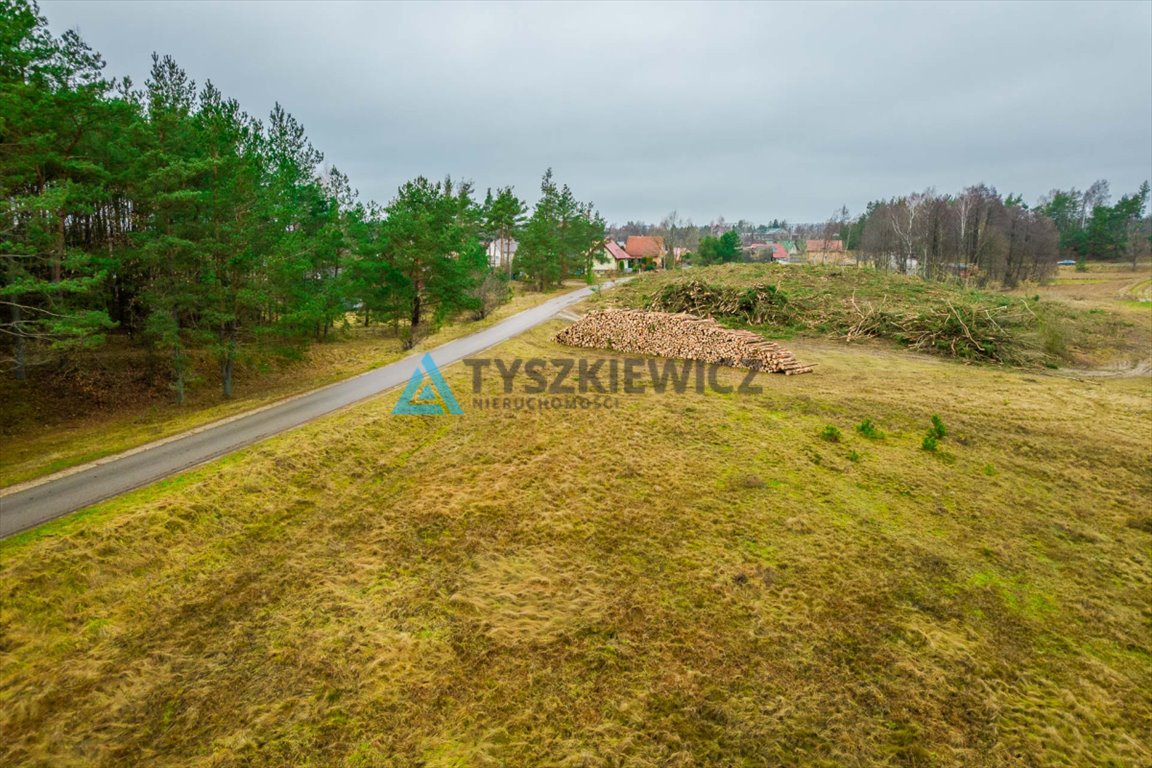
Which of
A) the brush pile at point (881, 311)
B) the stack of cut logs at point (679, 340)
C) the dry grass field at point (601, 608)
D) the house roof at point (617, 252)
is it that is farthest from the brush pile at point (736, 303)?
the house roof at point (617, 252)

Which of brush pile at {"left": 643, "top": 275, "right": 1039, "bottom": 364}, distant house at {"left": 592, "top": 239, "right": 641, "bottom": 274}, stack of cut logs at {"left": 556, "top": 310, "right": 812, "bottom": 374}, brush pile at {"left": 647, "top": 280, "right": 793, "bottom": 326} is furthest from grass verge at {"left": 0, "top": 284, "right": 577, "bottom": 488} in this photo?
distant house at {"left": 592, "top": 239, "right": 641, "bottom": 274}

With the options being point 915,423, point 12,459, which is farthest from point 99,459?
point 915,423

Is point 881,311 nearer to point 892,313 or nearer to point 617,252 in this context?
point 892,313

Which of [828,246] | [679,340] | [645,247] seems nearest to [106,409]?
[679,340]

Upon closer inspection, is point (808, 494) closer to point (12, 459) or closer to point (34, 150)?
point (12, 459)

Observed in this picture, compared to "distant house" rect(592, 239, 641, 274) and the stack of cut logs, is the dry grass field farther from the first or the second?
"distant house" rect(592, 239, 641, 274)

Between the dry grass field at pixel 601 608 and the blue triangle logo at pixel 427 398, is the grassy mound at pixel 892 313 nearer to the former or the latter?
the dry grass field at pixel 601 608
